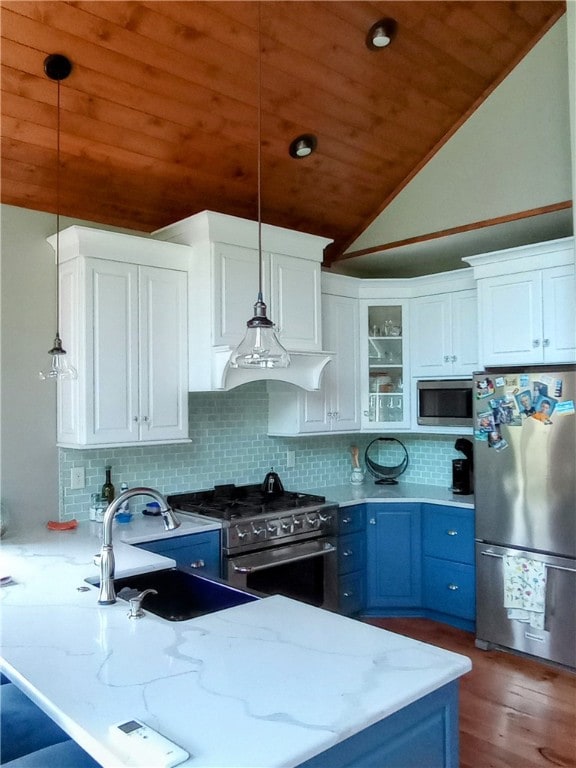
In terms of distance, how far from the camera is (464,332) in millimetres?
4363

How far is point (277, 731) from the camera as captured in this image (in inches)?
48.6

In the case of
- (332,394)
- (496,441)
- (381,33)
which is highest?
(381,33)

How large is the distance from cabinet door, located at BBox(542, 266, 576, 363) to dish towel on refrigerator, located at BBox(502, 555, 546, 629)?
1200 mm

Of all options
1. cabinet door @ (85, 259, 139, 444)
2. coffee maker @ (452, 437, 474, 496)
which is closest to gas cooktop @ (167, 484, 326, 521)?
cabinet door @ (85, 259, 139, 444)

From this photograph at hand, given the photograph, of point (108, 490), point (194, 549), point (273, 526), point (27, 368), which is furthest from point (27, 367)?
point (273, 526)

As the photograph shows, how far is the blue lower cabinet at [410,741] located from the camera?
132cm

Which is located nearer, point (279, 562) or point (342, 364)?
point (279, 562)

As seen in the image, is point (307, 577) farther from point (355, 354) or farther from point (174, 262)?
point (174, 262)

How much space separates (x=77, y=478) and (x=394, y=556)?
2166mm

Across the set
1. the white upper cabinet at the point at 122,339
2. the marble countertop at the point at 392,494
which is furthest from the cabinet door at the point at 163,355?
the marble countertop at the point at 392,494

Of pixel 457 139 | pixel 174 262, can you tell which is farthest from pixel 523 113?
pixel 174 262

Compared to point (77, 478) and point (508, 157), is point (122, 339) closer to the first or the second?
point (77, 478)

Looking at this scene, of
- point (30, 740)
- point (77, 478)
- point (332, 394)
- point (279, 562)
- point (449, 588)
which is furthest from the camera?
point (332, 394)

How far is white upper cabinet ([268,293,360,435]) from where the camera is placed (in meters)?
4.36
